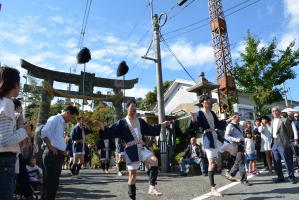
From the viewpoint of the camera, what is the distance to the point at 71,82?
20547mm

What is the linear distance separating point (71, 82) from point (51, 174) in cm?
1528

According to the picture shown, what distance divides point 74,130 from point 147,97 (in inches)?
1058

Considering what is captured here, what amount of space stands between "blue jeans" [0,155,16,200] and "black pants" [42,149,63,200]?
7.82 feet

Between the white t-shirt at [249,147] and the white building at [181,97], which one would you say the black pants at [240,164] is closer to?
the white t-shirt at [249,147]

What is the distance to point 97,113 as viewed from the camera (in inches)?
1025

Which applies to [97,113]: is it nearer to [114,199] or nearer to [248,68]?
[248,68]

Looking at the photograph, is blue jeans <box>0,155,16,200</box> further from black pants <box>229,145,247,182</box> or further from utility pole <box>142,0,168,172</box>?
utility pole <box>142,0,168,172</box>

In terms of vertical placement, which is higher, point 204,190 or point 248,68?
point 248,68

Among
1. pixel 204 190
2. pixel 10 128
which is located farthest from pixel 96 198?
pixel 10 128

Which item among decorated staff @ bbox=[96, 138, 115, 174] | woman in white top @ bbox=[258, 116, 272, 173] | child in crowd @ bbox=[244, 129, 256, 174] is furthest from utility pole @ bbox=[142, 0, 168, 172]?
woman in white top @ bbox=[258, 116, 272, 173]

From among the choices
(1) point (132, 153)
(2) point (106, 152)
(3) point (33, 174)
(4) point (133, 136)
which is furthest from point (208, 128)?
(2) point (106, 152)

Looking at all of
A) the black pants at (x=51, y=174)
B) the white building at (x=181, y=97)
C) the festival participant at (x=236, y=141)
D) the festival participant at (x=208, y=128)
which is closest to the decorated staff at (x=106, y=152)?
the festival participant at (x=236, y=141)

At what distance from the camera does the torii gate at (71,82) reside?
19094 mm

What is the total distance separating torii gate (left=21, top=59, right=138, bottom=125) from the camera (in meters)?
19.1
